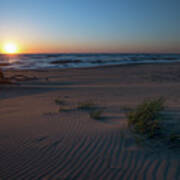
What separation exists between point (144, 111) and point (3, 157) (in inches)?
110

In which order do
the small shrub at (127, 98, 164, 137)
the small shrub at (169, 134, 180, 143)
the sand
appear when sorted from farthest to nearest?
the small shrub at (127, 98, 164, 137)
the small shrub at (169, 134, 180, 143)
the sand

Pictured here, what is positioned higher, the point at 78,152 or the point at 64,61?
the point at 64,61

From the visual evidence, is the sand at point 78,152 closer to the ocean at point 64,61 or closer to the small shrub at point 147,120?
the small shrub at point 147,120

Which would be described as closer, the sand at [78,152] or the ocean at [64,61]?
the sand at [78,152]

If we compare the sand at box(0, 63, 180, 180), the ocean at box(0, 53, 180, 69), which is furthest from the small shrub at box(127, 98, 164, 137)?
the ocean at box(0, 53, 180, 69)

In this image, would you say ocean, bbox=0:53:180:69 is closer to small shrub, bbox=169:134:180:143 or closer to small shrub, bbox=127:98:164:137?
Answer: small shrub, bbox=127:98:164:137

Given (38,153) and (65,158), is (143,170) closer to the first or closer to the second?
(65,158)

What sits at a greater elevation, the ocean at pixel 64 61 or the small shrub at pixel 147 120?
the ocean at pixel 64 61

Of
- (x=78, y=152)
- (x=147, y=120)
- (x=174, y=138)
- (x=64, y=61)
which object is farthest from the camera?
(x=64, y=61)

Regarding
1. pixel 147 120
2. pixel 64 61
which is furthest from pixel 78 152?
pixel 64 61

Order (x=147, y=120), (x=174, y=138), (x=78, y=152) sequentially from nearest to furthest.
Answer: (x=78, y=152), (x=174, y=138), (x=147, y=120)

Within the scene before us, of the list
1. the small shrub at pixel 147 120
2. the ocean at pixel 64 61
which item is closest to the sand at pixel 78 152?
the small shrub at pixel 147 120

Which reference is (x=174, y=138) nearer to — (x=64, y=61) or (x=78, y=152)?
(x=78, y=152)

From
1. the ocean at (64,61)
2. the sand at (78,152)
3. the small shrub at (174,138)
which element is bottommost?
the sand at (78,152)
